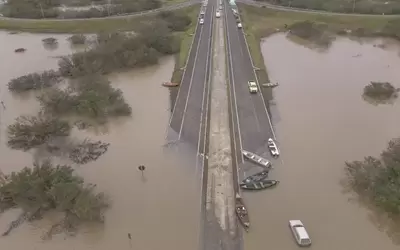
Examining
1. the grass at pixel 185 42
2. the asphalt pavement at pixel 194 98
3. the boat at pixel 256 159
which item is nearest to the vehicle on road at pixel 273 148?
the boat at pixel 256 159

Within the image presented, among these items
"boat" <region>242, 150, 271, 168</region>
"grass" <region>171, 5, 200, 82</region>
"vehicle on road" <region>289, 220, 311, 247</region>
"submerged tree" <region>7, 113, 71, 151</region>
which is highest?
"grass" <region>171, 5, 200, 82</region>

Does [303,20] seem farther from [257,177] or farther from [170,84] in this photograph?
[257,177]

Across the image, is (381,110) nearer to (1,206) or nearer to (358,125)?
(358,125)

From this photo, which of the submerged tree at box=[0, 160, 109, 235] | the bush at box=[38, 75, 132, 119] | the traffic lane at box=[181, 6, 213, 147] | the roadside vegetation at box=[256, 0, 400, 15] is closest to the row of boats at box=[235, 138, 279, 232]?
the traffic lane at box=[181, 6, 213, 147]

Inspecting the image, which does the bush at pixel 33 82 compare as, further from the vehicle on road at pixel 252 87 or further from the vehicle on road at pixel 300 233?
the vehicle on road at pixel 300 233

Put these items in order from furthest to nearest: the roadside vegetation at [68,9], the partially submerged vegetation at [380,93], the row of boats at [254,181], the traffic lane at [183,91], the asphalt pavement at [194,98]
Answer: the roadside vegetation at [68,9] < the partially submerged vegetation at [380,93] < the traffic lane at [183,91] < the asphalt pavement at [194,98] < the row of boats at [254,181]

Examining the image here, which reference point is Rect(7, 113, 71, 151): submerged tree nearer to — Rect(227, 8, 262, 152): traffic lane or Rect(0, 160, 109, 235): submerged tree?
Rect(0, 160, 109, 235): submerged tree
